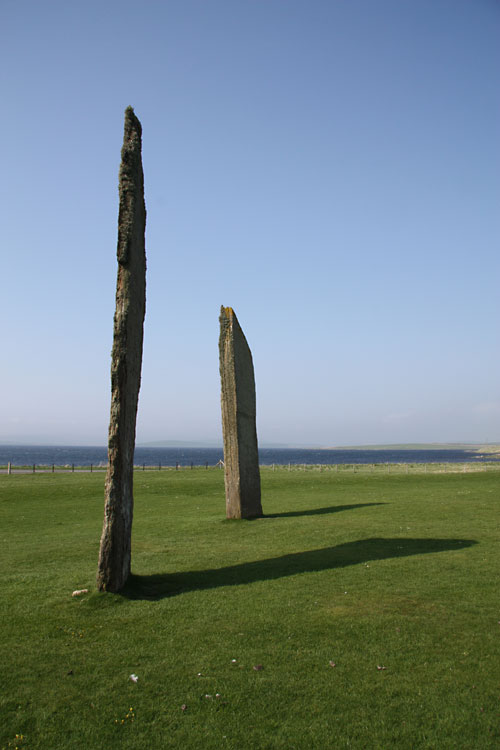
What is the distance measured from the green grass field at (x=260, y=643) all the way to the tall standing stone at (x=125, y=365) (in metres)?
0.65

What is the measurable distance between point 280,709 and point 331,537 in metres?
7.77

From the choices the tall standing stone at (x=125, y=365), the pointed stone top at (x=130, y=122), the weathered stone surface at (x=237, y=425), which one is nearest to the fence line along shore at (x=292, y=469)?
the weathered stone surface at (x=237, y=425)

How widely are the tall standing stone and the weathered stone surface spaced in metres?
7.01

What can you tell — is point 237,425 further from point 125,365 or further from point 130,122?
point 130,122

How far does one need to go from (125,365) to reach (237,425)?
7790mm

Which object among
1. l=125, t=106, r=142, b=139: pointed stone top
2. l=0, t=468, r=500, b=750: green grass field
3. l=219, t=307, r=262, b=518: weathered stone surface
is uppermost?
l=125, t=106, r=142, b=139: pointed stone top

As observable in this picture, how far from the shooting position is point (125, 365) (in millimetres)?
8320

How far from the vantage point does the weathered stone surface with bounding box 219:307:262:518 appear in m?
15.5

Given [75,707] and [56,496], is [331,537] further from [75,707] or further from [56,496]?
[56,496]

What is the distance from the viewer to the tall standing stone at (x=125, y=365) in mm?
8039

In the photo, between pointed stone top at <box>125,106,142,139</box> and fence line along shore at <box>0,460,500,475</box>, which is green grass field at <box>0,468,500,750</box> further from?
fence line along shore at <box>0,460,500,475</box>

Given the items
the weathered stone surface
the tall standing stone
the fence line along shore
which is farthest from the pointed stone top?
the fence line along shore

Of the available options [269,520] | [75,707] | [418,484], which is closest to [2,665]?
[75,707]

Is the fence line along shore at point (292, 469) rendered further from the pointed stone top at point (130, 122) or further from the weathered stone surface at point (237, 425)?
the pointed stone top at point (130, 122)
